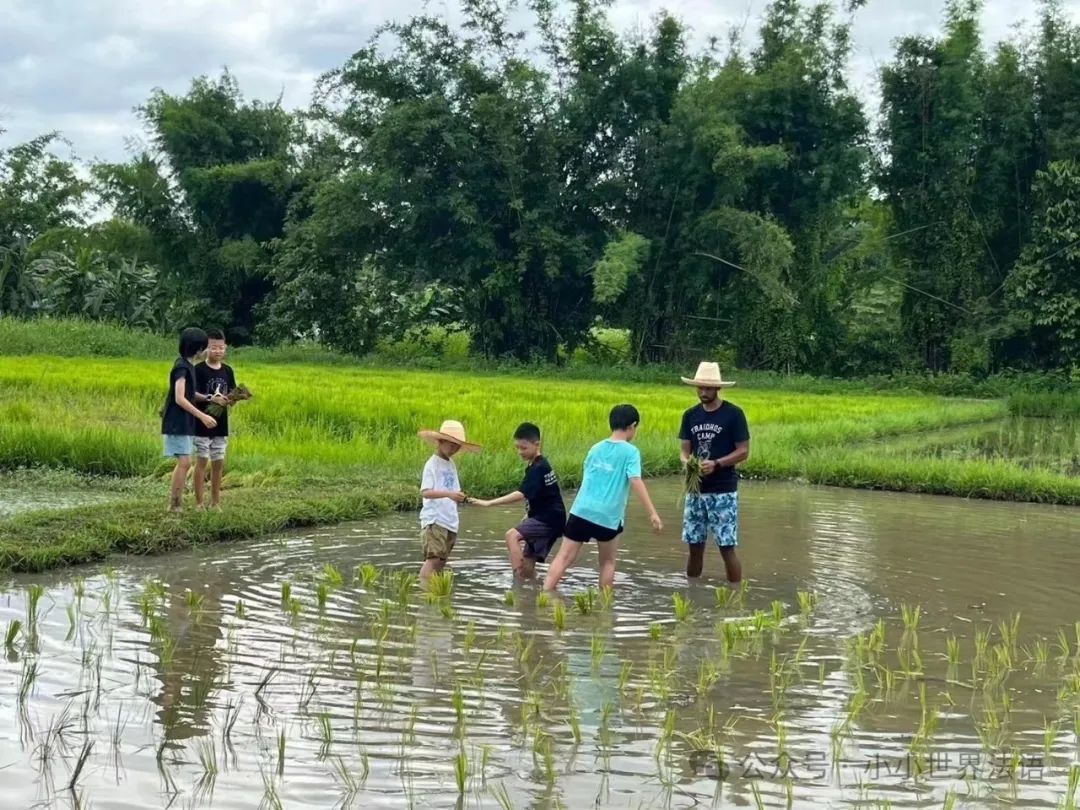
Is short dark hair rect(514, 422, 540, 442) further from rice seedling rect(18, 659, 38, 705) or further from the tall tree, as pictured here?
the tall tree

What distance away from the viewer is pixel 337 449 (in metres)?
12.1

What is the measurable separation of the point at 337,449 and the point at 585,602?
627 centimetres

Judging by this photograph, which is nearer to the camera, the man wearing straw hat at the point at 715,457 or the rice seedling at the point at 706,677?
the rice seedling at the point at 706,677

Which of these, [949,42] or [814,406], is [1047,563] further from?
[949,42]

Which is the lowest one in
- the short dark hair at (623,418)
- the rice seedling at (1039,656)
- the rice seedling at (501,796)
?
the rice seedling at (501,796)

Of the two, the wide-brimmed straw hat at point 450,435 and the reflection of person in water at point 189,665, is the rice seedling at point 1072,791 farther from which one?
the wide-brimmed straw hat at point 450,435

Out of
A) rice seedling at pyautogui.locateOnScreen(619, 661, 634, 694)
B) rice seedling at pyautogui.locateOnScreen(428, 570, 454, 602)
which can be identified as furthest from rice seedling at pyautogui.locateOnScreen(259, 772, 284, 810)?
rice seedling at pyautogui.locateOnScreen(428, 570, 454, 602)

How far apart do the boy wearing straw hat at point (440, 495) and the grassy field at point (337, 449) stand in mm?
1921

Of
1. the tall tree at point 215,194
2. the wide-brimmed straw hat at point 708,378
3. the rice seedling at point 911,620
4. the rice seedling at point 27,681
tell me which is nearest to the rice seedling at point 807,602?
the rice seedling at point 911,620

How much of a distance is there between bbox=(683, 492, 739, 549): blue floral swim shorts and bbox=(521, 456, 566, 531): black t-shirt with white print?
2.54ft

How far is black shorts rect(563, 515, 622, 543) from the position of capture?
6.59m

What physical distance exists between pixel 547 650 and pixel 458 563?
2309 millimetres

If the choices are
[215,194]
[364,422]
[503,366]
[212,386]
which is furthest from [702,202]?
[212,386]

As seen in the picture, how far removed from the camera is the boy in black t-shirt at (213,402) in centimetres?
856
